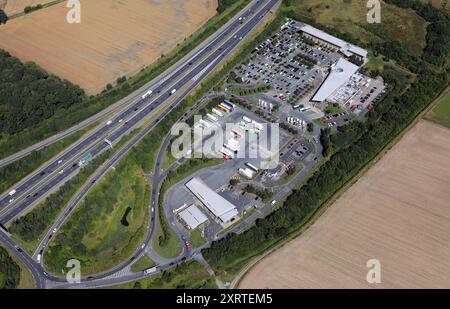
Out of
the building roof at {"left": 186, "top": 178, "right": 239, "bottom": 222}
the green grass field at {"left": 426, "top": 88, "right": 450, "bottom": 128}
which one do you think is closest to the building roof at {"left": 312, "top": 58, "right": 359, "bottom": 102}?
the green grass field at {"left": 426, "top": 88, "right": 450, "bottom": 128}

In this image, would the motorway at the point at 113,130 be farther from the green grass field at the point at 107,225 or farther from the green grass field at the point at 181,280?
the green grass field at the point at 181,280

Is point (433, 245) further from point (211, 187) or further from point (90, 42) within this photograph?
point (90, 42)

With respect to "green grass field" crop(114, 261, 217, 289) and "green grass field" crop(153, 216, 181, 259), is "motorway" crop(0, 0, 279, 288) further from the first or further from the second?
"green grass field" crop(114, 261, 217, 289)

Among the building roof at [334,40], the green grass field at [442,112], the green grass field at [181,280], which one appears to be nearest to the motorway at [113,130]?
the building roof at [334,40]

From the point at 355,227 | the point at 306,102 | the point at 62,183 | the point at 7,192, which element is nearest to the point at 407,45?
the point at 306,102

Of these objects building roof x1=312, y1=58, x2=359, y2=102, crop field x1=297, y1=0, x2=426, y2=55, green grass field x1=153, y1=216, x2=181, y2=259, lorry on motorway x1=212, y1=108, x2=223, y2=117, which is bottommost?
green grass field x1=153, y1=216, x2=181, y2=259

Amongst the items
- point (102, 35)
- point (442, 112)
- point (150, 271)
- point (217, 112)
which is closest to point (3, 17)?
point (102, 35)
